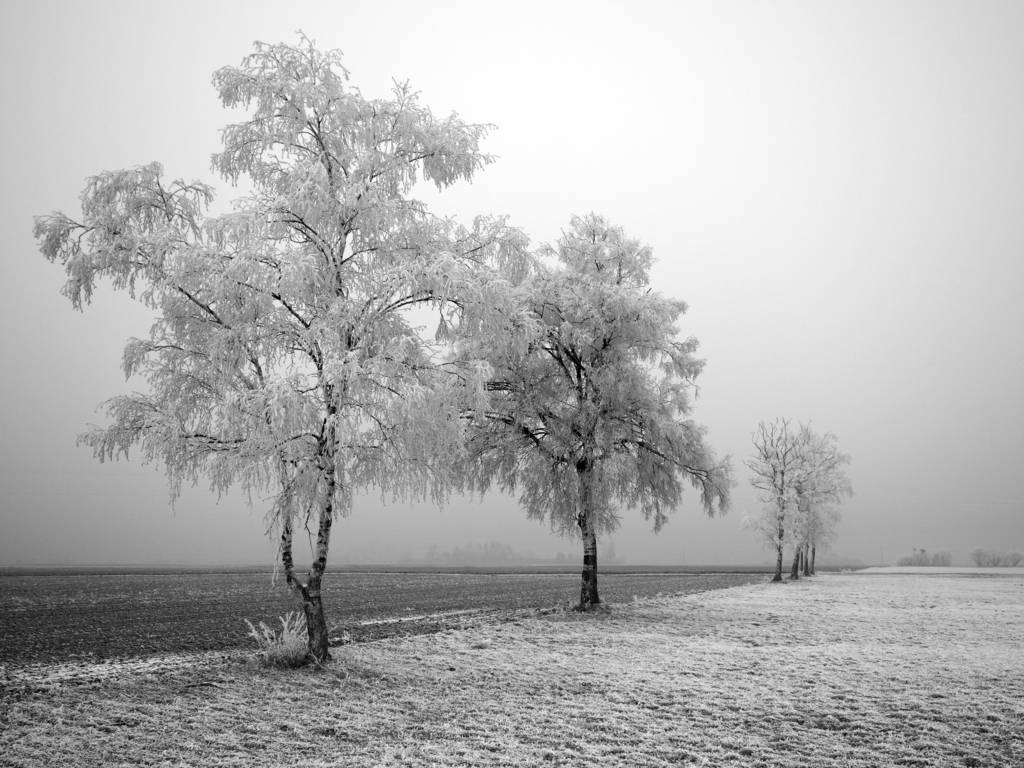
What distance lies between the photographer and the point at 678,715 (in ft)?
31.8

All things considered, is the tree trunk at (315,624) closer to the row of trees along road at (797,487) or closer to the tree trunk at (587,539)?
the tree trunk at (587,539)

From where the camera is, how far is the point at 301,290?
38.1ft

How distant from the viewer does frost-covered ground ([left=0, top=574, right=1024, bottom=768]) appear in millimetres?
7840

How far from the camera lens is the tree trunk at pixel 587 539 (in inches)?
898

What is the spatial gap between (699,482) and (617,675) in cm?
1299

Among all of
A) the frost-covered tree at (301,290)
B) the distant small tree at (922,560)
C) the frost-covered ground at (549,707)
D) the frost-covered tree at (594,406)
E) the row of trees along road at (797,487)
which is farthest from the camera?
the distant small tree at (922,560)

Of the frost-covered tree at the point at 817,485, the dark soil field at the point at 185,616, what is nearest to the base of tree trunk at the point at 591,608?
the dark soil field at the point at 185,616

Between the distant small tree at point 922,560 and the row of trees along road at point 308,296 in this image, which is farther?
the distant small tree at point 922,560

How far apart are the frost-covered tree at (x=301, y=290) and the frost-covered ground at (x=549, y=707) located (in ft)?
9.08

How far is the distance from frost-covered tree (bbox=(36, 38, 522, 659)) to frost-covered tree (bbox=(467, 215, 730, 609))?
885cm

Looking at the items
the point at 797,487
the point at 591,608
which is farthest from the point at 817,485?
the point at 591,608

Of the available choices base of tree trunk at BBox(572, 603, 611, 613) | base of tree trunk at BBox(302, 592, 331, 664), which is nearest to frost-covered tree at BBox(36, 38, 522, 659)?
base of tree trunk at BBox(302, 592, 331, 664)

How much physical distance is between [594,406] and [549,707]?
1350 cm

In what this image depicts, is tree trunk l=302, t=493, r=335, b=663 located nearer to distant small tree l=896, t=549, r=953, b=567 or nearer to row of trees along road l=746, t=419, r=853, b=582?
row of trees along road l=746, t=419, r=853, b=582
